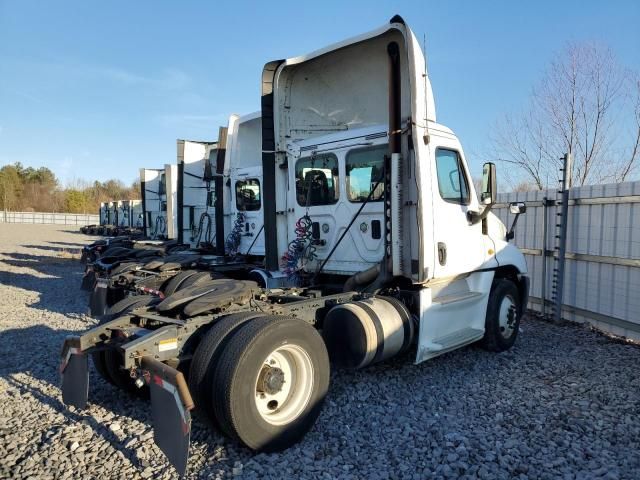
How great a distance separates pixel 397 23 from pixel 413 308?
3058 millimetres

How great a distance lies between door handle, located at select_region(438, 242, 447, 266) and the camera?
5320mm

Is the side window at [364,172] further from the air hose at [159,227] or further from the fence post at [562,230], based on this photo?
the air hose at [159,227]

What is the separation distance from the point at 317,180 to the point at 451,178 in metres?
1.69

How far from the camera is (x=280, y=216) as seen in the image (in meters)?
6.65

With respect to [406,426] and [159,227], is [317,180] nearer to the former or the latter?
[406,426]

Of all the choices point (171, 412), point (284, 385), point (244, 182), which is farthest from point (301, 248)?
point (244, 182)

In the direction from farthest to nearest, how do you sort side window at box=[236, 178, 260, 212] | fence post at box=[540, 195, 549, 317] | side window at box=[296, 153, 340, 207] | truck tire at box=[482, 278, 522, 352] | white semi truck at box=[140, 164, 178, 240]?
1. white semi truck at box=[140, 164, 178, 240]
2. side window at box=[236, 178, 260, 212]
3. fence post at box=[540, 195, 549, 317]
4. truck tire at box=[482, 278, 522, 352]
5. side window at box=[296, 153, 340, 207]

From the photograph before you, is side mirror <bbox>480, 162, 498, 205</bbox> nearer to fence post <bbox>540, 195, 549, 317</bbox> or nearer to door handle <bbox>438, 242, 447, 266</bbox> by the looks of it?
door handle <bbox>438, 242, 447, 266</bbox>

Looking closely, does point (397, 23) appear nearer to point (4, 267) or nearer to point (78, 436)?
point (78, 436)

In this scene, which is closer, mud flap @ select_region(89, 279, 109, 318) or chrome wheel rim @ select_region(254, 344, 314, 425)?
chrome wheel rim @ select_region(254, 344, 314, 425)

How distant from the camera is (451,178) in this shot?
573 centimetres

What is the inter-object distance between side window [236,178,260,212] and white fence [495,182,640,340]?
526cm


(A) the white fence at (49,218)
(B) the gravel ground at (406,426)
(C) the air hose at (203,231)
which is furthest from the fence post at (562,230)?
(A) the white fence at (49,218)

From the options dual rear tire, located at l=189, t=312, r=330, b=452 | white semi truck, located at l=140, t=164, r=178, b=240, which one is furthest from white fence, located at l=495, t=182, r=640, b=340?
white semi truck, located at l=140, t=164, r=178, b=240
